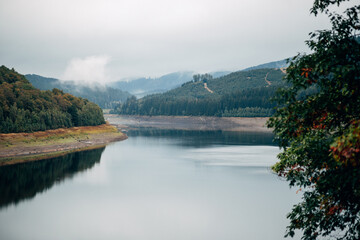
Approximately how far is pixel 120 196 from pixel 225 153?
3583 cm

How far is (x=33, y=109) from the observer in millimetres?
74438

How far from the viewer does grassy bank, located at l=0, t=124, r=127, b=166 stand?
60.6m

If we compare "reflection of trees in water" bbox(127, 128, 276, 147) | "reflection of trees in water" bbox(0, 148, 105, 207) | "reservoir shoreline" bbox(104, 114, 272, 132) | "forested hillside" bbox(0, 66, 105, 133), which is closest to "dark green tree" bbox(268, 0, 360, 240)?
"reflection of trees in water" bbox(0, 148, 105, 207)

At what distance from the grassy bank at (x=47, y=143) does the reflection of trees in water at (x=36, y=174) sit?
4.46m

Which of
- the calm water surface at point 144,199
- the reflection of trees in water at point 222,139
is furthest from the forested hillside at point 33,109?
the reflection of trees in water at point 222,139

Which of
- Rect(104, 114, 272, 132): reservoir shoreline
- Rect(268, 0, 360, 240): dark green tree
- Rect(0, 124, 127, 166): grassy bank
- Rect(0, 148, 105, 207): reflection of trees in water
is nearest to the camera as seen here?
Rect(268, 0, 360, 240): dark green tree

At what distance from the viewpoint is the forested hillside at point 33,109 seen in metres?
66.9

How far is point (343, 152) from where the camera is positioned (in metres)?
8.14

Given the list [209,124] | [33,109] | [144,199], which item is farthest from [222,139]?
[209,124]

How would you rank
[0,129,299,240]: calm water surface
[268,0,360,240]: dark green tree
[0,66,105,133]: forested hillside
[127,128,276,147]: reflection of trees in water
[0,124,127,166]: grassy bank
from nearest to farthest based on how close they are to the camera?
[268,0,360,240]: dark green tree
[0,129,299,240]: calm water surface
[0,124,127,166]: grassy bank
[0,66,105,133]: forested hillside
[127,128,276,147]: reflection of trees in water

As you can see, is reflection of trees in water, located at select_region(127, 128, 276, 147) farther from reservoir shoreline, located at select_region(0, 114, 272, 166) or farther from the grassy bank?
the grassy bank

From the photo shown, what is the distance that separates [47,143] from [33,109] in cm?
975

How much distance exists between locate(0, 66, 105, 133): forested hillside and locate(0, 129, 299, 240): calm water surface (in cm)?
1407

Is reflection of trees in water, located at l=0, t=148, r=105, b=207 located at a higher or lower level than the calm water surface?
higher
